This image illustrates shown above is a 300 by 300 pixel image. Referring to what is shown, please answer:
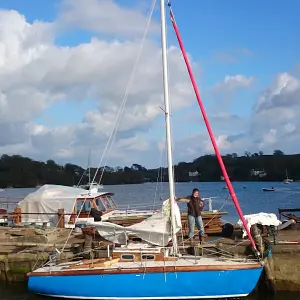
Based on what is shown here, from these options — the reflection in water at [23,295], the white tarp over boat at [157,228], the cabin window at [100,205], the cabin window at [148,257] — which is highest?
the cabin window at [100,205]

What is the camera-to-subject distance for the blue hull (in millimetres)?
15773

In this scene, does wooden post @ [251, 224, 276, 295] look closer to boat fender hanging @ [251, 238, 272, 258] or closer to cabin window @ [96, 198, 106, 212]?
boat fender hanging @ [251, 238, 272, 258]

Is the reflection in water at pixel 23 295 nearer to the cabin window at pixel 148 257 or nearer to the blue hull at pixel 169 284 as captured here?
the blue hull at pixel 169 284

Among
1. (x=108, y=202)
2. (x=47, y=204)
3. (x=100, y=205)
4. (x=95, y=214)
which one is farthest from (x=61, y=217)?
(x=108, y=202)

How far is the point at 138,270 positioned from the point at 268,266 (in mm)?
4816

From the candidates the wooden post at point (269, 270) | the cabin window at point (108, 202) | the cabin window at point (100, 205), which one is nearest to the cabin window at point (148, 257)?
the wooden post at point (269, 270)

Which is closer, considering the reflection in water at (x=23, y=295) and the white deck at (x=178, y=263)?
the white deck at (x=178, y=263)

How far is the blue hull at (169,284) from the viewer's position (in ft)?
51.8

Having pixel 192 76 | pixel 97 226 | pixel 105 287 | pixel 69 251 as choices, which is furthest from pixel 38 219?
pixel 192 76

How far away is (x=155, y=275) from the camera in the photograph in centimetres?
1590

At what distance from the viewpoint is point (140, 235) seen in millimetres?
17797

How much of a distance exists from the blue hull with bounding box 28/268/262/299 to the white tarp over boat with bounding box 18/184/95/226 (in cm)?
909

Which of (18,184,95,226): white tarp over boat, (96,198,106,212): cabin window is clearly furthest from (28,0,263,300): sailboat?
(96,198,106,212): cabin window

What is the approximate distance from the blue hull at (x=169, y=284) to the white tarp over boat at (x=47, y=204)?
358 inches
